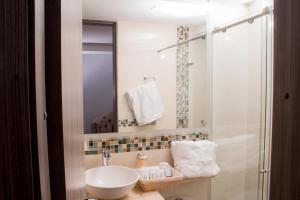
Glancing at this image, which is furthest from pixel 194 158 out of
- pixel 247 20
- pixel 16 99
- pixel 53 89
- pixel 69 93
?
pixel 16 99

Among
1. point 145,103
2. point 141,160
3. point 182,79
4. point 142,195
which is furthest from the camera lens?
point 182,79

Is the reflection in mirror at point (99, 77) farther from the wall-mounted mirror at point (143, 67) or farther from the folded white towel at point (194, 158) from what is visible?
the folded white towel at point (194, 158)

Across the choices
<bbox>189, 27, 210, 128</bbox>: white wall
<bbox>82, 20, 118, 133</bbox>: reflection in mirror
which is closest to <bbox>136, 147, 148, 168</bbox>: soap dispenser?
<bbox>82, 20, 118, 133</bbox>: reflection in mirror

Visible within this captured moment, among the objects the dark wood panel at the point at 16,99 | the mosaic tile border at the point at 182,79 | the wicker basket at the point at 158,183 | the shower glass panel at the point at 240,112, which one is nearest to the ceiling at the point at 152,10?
the mosaic tile border at the point at 182,79

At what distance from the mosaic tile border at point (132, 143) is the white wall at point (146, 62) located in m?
0.09

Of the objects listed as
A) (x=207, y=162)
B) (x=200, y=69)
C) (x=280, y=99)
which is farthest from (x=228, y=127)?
(x=280, y=99)

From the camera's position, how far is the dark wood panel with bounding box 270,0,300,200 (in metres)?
0.48

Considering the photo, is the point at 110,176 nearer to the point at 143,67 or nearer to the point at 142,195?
the point at 142,195

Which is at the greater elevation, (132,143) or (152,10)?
(152,10)

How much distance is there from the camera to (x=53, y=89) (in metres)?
0.55

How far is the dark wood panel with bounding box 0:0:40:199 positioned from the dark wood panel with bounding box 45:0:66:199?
4.8 inches

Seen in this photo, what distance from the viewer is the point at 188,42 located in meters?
2.24

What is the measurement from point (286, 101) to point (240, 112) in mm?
1879

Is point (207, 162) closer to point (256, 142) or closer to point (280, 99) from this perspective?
point (256, 142)
